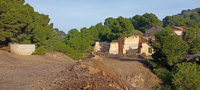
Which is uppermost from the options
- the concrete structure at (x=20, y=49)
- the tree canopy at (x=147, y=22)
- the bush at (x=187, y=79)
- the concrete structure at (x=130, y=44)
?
the tree canopy at (x=147, y=22)

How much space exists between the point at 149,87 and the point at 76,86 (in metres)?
13.5

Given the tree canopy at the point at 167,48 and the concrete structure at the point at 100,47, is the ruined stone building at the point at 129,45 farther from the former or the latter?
the tree canopy at the point at 167,48

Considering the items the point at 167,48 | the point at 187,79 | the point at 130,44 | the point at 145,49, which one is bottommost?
the point at 187,79

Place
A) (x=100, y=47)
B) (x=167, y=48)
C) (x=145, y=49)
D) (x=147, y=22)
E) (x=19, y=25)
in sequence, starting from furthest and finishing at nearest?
(x=147, y=22)
(x=100, y=47)
(x=145, y=49)
(x=19, y=25)
(x=167, y=48)

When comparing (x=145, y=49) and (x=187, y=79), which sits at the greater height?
(x=145, y=49)

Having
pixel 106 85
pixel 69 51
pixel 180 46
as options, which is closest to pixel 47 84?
pixel 106 85

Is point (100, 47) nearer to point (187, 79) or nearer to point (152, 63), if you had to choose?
point (152, 63)

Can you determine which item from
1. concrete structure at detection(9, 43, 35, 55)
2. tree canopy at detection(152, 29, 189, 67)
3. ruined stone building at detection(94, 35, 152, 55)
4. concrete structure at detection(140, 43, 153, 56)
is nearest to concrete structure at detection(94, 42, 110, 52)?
ruined stone building at detection(94, 35, 152, 55)

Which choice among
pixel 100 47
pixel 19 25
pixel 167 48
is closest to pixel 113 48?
pixel 100 47

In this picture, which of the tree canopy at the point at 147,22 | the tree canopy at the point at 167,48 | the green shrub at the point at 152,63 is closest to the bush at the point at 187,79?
the tree canopy at the point at 167,48

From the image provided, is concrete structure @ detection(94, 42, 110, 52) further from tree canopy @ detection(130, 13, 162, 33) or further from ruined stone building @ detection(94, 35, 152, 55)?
tree canopy @ detection(130, 13, 162, 33)

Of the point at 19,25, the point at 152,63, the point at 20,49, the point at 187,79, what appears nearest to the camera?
the point at 187,79

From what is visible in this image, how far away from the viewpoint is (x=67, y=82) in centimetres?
903

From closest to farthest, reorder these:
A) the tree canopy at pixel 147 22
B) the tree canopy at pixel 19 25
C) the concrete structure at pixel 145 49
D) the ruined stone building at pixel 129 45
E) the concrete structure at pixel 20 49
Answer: the concrete structure at pixel 20 49 < the tree canopy at pixel 19 25 < the concrete structure at pixel 145 49 < the ruined stone building at pixel 129 45 < the tree canopy at pixel 147 22
